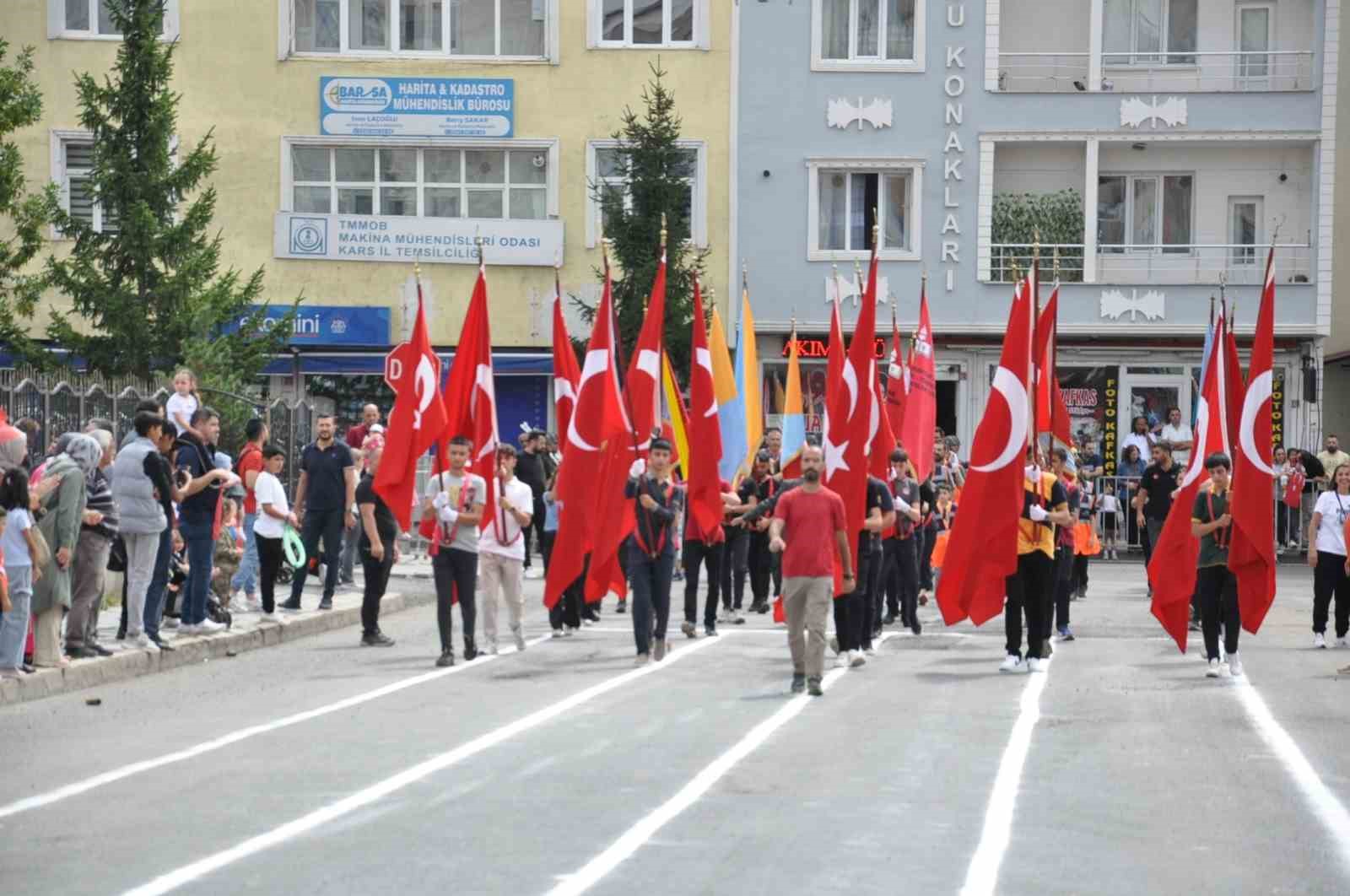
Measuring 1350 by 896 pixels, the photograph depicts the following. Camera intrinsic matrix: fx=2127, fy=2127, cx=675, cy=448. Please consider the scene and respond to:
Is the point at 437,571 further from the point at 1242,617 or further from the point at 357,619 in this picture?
the point at 1242,617

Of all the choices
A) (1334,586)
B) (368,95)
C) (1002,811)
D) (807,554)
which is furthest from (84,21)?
(1002,811)

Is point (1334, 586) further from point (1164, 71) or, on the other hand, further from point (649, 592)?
point (1164, 71)

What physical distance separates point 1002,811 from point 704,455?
31.8ft

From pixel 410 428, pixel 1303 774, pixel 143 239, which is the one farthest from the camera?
pixel 143 239

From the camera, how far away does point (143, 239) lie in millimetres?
32375

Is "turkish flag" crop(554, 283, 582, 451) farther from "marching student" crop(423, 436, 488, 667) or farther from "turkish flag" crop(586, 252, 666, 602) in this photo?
"marching student" crop(423, 436, 488, 667)

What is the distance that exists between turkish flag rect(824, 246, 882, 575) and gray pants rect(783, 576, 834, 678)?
156 cm

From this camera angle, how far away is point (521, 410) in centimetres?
3953

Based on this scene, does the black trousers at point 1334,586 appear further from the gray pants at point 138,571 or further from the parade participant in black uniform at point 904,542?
the gray pants at point 138,571

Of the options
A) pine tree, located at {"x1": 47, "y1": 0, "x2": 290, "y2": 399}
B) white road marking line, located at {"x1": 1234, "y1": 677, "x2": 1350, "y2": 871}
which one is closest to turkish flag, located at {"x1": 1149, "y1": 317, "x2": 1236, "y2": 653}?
white road marking line, located at {"x1": 1234, "y1": 677, "x2": 1350, "y2": 871}

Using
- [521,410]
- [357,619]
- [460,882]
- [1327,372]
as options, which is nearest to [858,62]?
[521,410]

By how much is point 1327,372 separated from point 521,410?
57.5ft

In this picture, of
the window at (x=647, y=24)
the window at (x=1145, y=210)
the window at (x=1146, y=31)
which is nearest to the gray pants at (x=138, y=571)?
the window at (x=647, y=24)

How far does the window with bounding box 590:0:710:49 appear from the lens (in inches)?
1571
